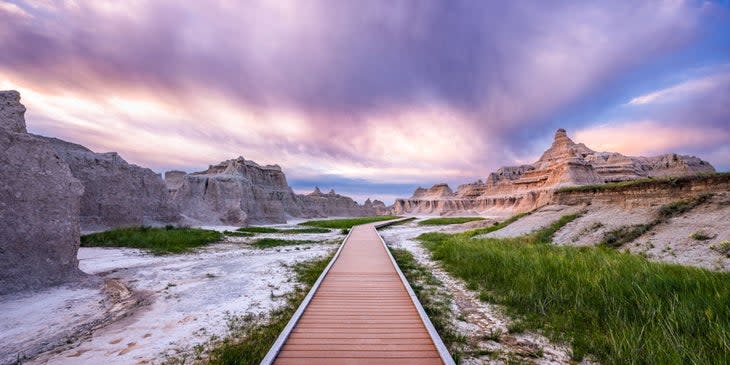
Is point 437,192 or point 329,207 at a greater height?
point 437,192

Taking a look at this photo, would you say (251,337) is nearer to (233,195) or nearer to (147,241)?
(147,241)

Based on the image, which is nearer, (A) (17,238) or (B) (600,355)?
(B) (600,355)

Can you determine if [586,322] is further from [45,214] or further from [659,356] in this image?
[45,214]

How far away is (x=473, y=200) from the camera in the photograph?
10588 cm

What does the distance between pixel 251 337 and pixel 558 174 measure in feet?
242

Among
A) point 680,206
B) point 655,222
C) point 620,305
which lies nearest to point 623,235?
point 655,222

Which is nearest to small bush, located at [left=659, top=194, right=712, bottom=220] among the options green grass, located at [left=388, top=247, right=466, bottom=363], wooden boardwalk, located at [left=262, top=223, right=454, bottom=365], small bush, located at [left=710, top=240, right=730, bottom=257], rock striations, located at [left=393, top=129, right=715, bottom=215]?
small bush, located at [left=710, top=240, right=730, bottom=257]

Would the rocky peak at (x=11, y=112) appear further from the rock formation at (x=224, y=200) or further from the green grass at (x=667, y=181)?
the green grass at (x=667, y=181)

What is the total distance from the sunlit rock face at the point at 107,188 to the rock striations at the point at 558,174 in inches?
1955

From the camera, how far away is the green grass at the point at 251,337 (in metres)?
4.62

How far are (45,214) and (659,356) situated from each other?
15.2m

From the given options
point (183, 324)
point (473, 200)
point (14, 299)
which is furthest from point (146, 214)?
point (473, 200)

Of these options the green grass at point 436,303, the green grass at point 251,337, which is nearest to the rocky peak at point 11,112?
the green grass at point 251,337

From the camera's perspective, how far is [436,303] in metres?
7.58
